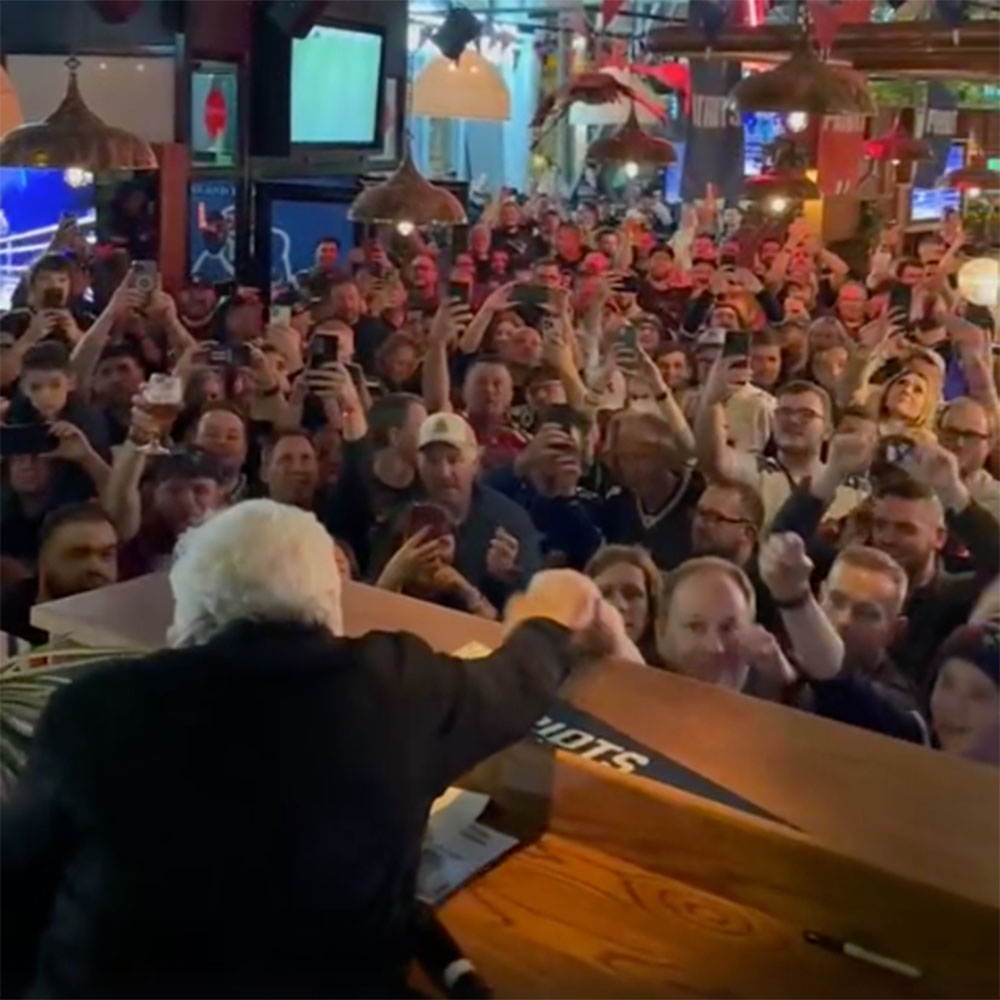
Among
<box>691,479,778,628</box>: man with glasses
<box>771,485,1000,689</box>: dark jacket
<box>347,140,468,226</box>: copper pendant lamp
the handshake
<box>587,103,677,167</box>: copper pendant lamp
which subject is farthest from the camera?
<box>587,103,677,167</box>: copper pendant lamp

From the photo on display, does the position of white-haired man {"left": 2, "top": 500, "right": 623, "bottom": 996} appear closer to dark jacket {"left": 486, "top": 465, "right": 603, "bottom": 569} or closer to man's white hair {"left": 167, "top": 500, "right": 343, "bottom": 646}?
man's white hair {"left": 167, "top": 500, "right": 343, "bottom": 646}

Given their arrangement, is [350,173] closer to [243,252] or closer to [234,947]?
[243,252]

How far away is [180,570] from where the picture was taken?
1.81 m

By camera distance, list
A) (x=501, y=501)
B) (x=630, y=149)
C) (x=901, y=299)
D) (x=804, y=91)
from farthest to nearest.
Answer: (x=901, y=299) → (x=630, y=149) → (x=501, y=501) → (x=804, y=91)

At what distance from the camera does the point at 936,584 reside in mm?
3113

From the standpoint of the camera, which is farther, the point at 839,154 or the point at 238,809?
the point at 839,154

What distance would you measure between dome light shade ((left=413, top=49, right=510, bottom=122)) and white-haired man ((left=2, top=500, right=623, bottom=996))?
3004 mm

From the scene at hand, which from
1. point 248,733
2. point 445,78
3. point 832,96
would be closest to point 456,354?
point 445,78

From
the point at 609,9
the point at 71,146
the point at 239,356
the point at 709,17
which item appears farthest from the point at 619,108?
the point at 71,146

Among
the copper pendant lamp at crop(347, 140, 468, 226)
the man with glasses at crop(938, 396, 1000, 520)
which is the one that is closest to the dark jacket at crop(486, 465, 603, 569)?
the copper pendant lamp at crop(347, 140, 468, 226)

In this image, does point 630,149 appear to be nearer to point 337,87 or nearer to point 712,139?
point 712,139

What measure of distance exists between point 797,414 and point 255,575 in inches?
101

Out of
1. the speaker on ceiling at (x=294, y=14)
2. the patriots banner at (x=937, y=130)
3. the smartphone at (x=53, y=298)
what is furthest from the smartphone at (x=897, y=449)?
the speaker on ceiling at (x=294, y=14)

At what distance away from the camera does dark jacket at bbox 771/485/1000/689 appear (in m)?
2.92
